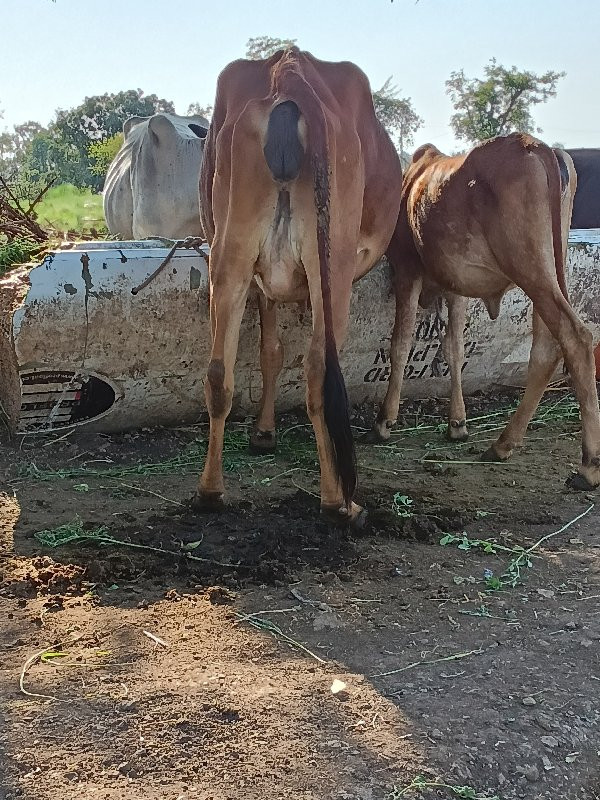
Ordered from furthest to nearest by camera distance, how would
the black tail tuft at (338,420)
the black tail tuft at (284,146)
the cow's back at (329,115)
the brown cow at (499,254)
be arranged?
the brown cow at (499,254) < the cow's back at (329,115) < the black tail tuft at (338,420) < the black tail tuft at (284,146)

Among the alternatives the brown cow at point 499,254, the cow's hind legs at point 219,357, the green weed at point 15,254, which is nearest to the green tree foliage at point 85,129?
the green weed at point 15,254

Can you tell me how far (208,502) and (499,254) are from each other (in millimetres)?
2410

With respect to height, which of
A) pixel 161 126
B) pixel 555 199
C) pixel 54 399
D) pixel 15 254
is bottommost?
pixel 54 399

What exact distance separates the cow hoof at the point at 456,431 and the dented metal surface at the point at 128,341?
73 centimetres

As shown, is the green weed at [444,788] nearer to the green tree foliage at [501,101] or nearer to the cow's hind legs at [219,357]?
the cow's hind legs at [219,357]

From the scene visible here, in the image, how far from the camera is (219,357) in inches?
172

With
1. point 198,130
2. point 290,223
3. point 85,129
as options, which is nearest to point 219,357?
point 290,223

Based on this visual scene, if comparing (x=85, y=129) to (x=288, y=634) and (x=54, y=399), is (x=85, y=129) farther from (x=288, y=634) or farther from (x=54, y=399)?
(x=288, y=634)

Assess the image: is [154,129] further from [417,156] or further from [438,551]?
[438,551]

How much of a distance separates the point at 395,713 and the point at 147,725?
30.9 inches

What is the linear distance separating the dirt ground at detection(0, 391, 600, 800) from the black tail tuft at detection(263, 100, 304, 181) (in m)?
1.80

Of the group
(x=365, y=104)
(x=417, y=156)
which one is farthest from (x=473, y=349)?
(x=365, y=104)

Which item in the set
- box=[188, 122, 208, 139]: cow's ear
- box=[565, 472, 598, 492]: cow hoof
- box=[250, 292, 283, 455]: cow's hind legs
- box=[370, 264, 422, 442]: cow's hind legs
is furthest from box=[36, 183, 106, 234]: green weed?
box=[565, 472, 598, 492]: cow hoof

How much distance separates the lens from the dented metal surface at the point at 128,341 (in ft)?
17.7
